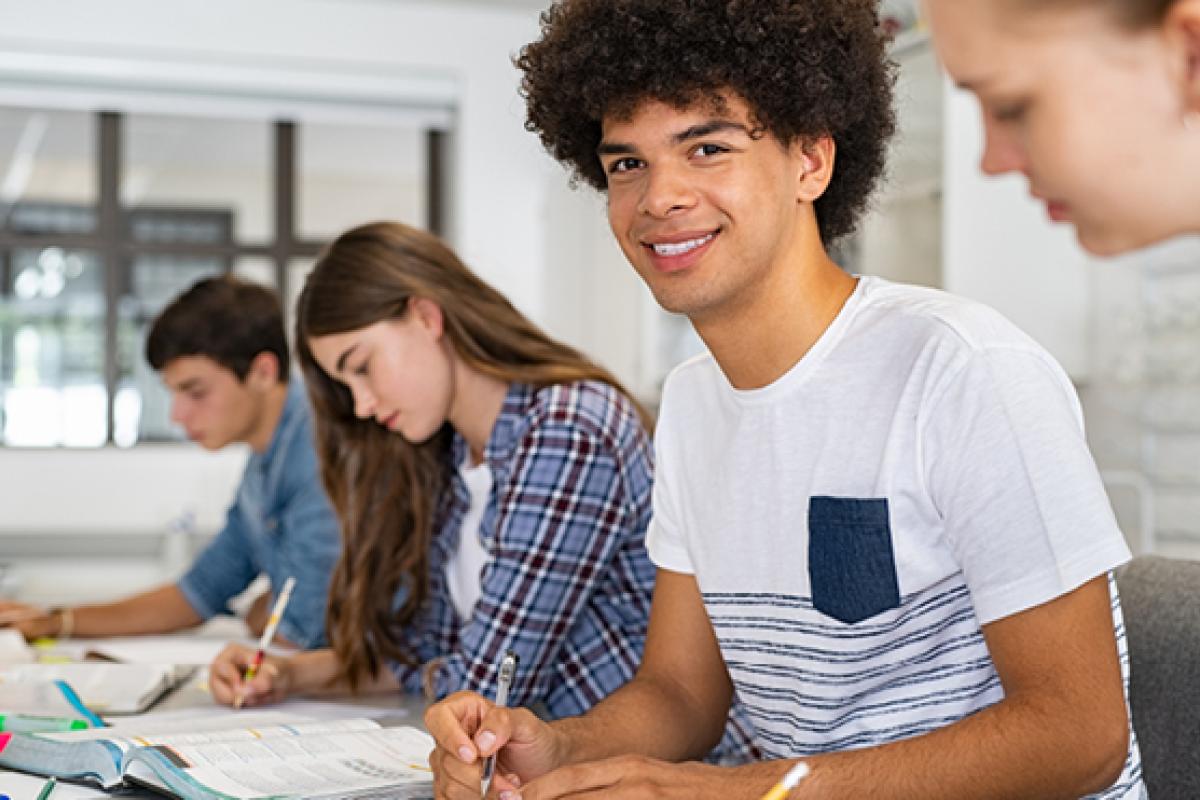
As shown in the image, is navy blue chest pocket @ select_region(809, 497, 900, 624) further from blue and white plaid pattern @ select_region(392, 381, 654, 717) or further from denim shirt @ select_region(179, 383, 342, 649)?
denim shirt @ select_region(179, 383, 342, 649)

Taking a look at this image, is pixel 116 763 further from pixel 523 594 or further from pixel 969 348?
pixel 969 348

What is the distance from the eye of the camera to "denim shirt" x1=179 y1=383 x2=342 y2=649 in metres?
2.44

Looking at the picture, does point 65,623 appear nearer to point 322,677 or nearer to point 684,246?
point 322,677

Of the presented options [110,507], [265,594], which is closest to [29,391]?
[110,507]

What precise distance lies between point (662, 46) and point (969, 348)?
40 centimetres

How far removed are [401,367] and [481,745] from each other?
0.80 m

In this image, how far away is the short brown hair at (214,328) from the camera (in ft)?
8.98

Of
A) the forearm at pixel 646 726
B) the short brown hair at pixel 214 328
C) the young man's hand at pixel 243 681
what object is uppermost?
the short brown hair at pixel 214 328

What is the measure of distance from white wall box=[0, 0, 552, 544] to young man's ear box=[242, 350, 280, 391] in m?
1.68

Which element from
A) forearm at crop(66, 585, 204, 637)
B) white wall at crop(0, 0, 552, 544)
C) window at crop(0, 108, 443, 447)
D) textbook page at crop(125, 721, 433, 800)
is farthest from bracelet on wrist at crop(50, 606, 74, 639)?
window at crop(0, 108, 443, 447)

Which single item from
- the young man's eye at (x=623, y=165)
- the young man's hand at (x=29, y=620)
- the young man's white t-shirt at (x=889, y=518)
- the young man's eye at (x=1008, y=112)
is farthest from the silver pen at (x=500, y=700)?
the young man's hand at (x=29, y=620)

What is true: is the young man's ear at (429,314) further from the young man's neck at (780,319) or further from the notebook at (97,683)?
the young man's neck at (780,319)

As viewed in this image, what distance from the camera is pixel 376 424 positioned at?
6.79ft

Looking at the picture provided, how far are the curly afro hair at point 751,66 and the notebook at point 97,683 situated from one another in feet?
3.03
